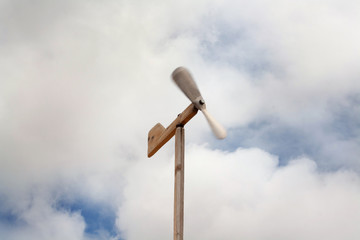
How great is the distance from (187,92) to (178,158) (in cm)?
106

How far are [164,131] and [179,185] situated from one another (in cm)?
128

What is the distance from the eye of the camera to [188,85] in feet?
22.1

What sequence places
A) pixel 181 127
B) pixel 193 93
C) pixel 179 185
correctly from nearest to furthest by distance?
pixel 179 185 → pixel 193 93 → pixel 181 127

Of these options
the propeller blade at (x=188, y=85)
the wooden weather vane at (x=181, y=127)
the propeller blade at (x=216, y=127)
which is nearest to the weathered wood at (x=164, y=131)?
the wooden weather vane at (x=181, y=127)

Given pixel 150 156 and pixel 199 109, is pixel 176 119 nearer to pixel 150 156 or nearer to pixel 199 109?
pixel 199 109

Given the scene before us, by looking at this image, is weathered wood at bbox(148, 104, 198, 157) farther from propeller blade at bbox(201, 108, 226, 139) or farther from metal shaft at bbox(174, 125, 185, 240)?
propeller blade at bbox(201, 108, 226, 139)

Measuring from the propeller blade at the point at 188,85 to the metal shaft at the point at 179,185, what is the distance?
564 mm

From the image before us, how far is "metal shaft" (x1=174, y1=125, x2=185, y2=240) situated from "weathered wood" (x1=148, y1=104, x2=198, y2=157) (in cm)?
15

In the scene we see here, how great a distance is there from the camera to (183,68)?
689 cm

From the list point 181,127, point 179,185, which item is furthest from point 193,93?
point 179,185

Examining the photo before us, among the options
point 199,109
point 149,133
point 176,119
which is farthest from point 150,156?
point 199,109

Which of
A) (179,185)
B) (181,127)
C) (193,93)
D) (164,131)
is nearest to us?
(179,185)

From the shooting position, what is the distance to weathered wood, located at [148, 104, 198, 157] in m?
6.80

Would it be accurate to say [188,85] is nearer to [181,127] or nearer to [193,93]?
[193,93]
